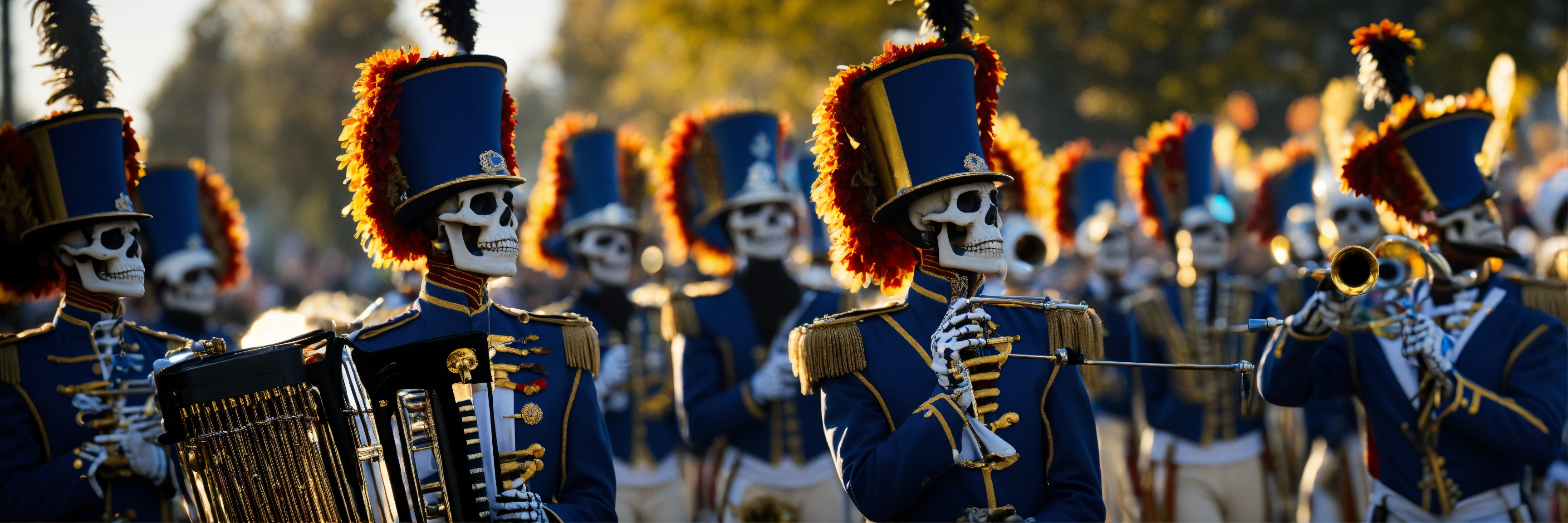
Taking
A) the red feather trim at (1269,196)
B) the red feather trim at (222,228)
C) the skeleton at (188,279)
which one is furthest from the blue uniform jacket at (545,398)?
the red feather trim at (1269,196)

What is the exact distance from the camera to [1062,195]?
1253 centimetres

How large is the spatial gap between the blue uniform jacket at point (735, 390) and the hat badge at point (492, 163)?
10.7ft

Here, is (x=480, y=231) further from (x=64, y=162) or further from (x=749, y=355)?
(x=749, y=355)

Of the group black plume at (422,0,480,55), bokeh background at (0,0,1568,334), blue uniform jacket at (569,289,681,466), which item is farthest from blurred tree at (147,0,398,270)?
black plume at (422,0,480,55)

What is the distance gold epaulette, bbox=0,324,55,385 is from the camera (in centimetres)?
550

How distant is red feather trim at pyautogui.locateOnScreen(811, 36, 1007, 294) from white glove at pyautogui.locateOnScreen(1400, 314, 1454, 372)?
2.24 m

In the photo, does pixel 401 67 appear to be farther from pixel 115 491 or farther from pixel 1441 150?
pixel 1441 150

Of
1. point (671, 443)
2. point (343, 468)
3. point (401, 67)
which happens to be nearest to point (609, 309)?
point (671, 443)

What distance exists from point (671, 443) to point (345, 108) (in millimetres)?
31921

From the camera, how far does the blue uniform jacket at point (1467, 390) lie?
574 cm

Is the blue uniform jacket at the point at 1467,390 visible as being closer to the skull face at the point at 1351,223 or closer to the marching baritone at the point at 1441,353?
the marching baritone at the point at 1441,353

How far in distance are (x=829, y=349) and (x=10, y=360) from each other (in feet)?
12.3

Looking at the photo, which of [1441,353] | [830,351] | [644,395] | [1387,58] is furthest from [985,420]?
[644,395]

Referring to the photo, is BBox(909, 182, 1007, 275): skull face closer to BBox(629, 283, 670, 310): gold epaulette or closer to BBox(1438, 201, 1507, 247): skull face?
BBox(1438, 201, 1507, 247): skull face
